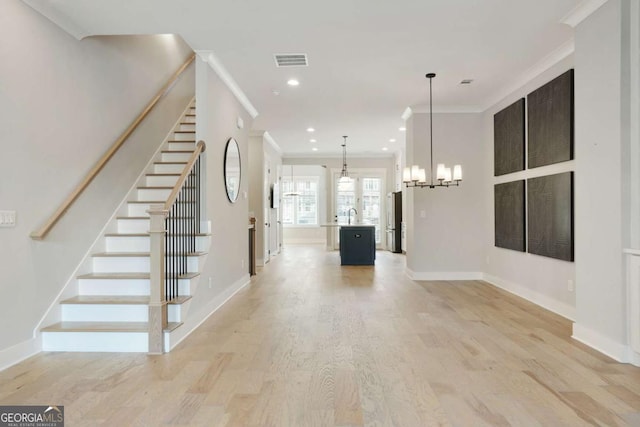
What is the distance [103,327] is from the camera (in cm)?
317

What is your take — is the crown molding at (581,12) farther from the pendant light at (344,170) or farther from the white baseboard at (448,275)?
the pendant light at (344,170)

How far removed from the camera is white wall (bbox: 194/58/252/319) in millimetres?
4121

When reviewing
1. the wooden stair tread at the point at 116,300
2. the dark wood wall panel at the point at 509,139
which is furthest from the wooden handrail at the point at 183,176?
the dark wood wall panel at the point at 509,139

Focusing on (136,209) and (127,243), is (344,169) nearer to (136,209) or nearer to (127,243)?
(136,209)

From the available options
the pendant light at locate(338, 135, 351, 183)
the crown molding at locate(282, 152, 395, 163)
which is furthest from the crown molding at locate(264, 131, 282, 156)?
the pendant light at locate(338, 135, 351, 183)

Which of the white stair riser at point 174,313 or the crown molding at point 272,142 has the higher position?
the crown molding at point 272,142

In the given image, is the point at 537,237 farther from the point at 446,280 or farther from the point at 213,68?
the point at 213,68

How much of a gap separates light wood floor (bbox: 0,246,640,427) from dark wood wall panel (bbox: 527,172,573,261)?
76 centimetres

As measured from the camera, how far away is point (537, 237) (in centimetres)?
452

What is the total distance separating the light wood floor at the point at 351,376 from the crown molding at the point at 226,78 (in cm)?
281

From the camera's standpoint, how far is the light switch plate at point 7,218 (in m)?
2.73

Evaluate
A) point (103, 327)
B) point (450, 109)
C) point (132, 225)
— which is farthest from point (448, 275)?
point (103, 327)

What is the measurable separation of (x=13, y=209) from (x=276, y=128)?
17.9 ft

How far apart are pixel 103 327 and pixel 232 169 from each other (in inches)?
101
